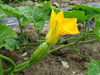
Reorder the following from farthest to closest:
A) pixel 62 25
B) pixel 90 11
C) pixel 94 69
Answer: pixel 90 11 → pixel 94 69 → pixel 62 25

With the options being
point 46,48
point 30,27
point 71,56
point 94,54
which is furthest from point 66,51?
point 30,27

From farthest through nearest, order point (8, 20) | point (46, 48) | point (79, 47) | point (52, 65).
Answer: point (8, 20) → point (79, 47) → point (52, 65) → point (46, 48)

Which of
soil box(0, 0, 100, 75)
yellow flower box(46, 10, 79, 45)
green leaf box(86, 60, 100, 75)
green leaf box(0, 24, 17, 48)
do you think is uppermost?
yellow flower box(46, 10, 79, 45)

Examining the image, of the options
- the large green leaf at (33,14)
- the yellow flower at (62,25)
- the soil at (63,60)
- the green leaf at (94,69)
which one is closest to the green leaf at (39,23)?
the large green leaf at (33,14)

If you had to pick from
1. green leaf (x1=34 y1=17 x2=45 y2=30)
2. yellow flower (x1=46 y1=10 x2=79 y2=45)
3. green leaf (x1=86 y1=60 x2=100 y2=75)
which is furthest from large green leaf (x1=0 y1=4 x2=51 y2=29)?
green leaf (x1=86 y1=60 x2=100 y2=75)

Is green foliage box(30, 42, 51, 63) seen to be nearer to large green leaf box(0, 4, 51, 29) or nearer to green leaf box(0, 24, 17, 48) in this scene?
green leaf box(0, 24, 17, 48)

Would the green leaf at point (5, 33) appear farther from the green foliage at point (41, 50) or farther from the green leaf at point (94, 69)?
the green leaf at point (94, 69)

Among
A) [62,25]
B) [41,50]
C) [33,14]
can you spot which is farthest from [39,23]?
[62,25]

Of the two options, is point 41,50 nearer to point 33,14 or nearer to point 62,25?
point 62,25

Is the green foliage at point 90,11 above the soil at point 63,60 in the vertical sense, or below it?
above

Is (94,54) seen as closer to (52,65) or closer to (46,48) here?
(52,65)

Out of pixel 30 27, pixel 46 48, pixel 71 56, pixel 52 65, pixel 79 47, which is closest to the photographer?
pixel 46 48
